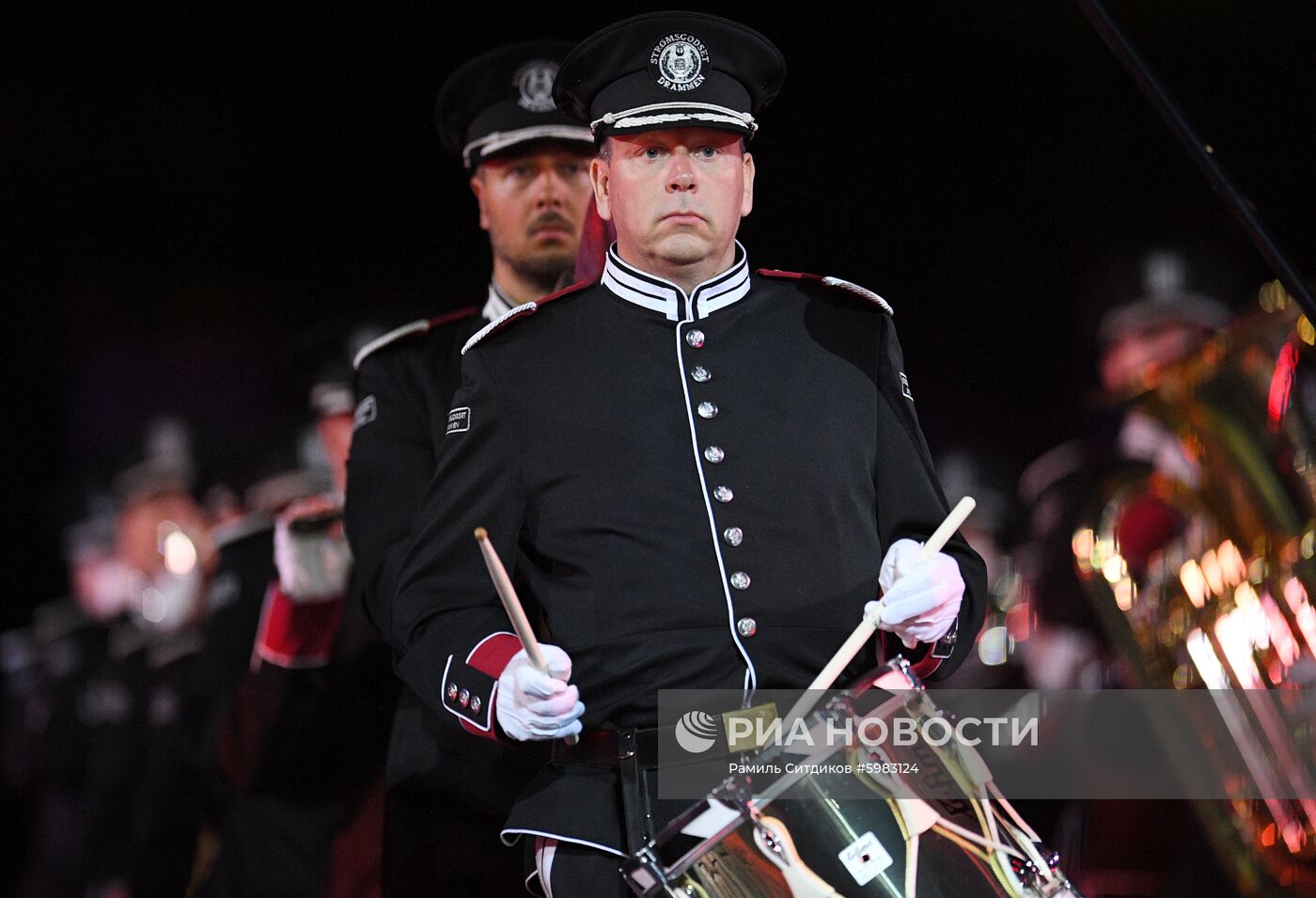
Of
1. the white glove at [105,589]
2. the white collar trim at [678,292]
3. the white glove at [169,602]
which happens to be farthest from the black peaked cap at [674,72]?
the white glove at [105,589]

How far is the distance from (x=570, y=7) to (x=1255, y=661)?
2.18 m

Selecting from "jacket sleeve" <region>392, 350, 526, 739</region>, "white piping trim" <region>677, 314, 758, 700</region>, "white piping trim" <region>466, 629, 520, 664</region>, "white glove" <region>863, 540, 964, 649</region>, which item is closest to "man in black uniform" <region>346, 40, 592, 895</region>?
"jacket sleeve" <region>392, 350, 526, 739</region>

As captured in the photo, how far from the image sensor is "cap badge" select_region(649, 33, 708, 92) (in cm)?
224

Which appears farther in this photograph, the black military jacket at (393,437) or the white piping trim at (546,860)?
the black military jacket at (393,437)

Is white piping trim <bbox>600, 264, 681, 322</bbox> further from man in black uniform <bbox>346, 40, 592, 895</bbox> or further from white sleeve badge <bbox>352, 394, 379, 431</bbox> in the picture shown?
white sleeve badge <bbox>352, 394, 379, 431</bbox>

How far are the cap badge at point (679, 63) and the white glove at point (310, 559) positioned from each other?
1.24 metres

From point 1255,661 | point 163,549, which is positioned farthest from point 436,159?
point 1255,661

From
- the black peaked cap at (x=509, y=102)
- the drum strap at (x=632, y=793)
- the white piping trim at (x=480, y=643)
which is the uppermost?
the black peaked cap at (x=509, y=102)

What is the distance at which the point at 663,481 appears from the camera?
2.20m

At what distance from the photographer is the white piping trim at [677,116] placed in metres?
2.21

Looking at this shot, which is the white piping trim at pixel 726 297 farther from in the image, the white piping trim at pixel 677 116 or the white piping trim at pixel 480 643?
the white piping trim at pixel 480 643

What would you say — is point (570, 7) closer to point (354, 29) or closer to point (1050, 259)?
point (354, 29)

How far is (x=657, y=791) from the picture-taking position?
2.06 m

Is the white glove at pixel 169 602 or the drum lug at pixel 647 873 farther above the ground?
the white glove at pixel 169 602
